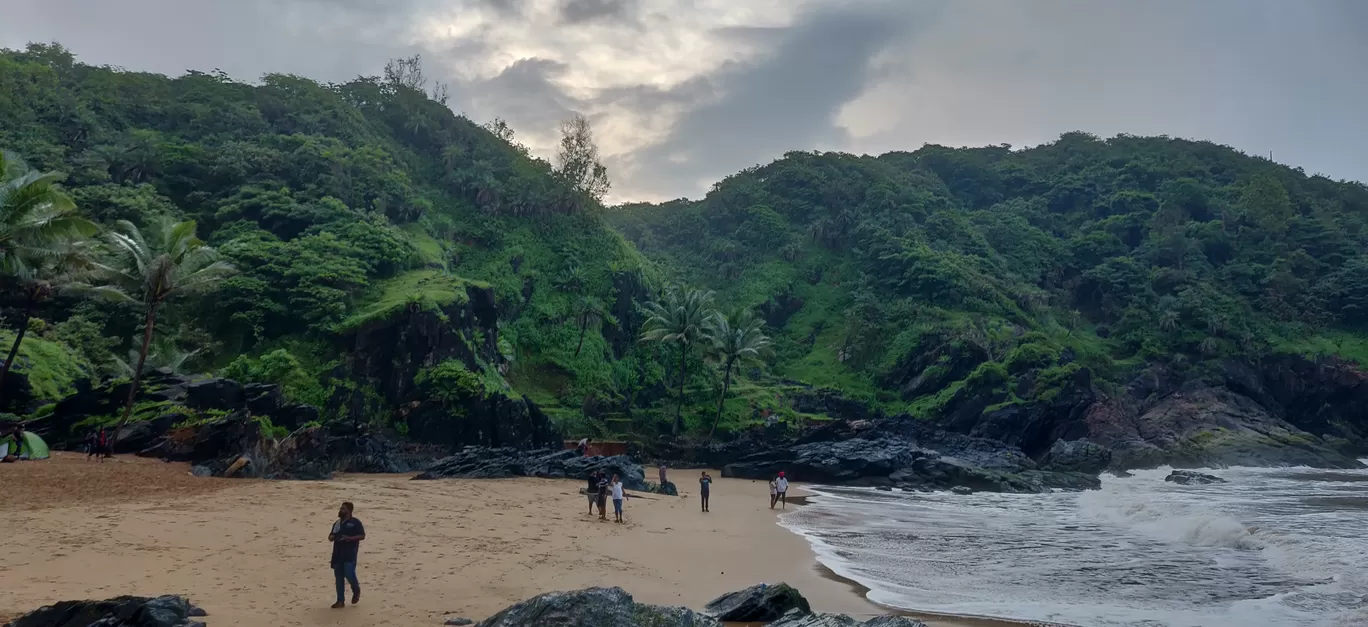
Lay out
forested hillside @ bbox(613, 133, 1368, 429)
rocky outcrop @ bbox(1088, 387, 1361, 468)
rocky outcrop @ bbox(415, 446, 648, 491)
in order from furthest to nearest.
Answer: forested hillside @ bbox(613, 133, 1368, 429)
rocky outcrop @ bbox(1088, 387, 1361, 468)
rocky outcrop @ bbox(415, 446, 648, 491)

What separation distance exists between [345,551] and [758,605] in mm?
5212

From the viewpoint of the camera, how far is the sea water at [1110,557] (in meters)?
11.8

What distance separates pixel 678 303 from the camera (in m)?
50.6

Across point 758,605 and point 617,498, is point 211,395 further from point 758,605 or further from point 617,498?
point 758,605

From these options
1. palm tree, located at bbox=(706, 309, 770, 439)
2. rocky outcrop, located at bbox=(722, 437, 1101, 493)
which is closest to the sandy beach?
rocky outcrop, located at bbox=(722, 437, 1101, 493)

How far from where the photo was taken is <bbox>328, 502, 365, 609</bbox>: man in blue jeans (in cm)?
920

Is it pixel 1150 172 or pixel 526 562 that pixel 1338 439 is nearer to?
pixel 1150 172

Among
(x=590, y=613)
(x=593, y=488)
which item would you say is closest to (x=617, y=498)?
(x=593, y=488)

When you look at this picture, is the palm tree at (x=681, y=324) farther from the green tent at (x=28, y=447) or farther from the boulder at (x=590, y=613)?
the boulder at (x=590, y=613)

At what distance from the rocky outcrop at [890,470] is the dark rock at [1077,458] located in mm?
2595

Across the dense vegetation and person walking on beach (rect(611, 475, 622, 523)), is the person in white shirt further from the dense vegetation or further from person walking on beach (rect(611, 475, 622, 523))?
the dense vegetation

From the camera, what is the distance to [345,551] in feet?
30.3

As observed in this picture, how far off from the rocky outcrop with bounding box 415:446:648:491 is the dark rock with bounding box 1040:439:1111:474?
28909 mm

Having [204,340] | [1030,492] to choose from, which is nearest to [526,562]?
[204,340]
